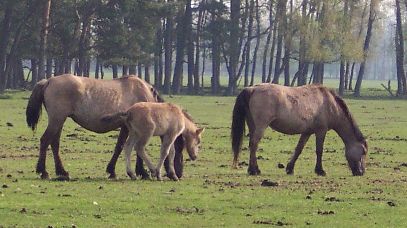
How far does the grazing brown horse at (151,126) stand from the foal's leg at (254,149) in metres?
2.11

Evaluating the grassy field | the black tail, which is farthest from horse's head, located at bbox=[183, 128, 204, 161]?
the black tail

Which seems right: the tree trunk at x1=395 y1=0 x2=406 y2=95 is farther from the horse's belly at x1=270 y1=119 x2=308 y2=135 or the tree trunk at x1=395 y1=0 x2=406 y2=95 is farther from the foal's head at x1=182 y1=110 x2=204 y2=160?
the foal's head at x1=182 y1=110 x2=204 y2=160

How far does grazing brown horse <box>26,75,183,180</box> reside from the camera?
17.1 metres

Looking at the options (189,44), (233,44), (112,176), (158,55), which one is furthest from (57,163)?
(189,44)

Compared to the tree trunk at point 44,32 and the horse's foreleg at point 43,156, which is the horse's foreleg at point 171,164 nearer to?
the horse's foreleg at point 43,156

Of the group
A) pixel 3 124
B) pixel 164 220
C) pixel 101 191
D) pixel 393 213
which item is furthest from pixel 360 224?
pixel 3 124

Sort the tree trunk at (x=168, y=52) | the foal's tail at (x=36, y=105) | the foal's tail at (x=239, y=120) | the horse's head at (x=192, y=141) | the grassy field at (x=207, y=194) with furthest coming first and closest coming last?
the tree trunk at (x=168, y=52), the foal's tail at (x=239, y=120), the horse's head at (x=192, y=141), the foal's tail at (x=36, y=105), the grassy field at (x=207, y=194)

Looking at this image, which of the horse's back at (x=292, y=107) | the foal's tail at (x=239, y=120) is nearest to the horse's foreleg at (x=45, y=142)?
the foal's tail at (x=239, y=120)

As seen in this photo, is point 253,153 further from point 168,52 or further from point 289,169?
point 168,52

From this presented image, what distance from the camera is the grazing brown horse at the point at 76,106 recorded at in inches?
672

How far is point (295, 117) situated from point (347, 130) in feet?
4.50

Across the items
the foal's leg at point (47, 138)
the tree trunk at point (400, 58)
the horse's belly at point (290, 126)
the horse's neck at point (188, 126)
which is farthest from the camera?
the tree trunk at point (400, 58)

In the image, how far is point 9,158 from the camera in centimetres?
2078

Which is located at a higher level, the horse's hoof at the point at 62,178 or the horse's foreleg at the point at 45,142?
the horse's foreleg at the point at 45,142
